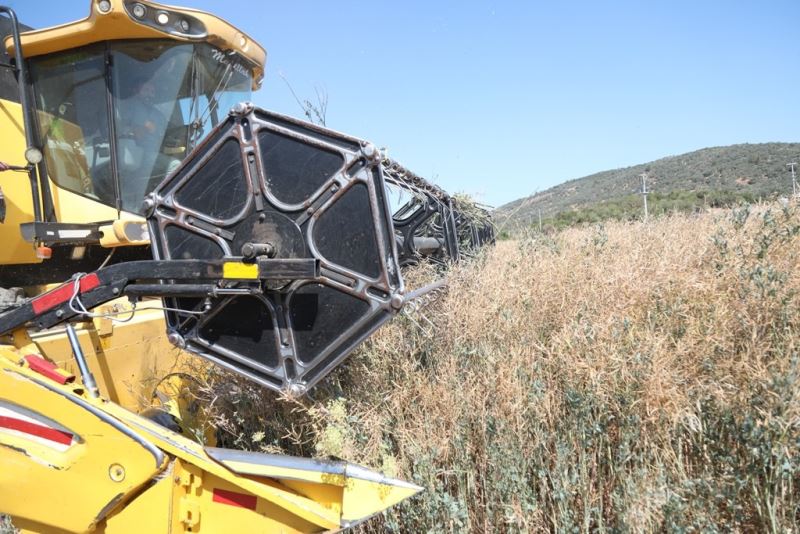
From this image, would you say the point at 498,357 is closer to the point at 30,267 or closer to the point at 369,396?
the point at 369,396

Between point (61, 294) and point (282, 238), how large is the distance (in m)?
0.95

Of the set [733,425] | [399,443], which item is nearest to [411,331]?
[399,443]

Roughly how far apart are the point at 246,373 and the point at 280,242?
0.58 meters

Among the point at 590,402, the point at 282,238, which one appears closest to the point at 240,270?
the point at 282,238

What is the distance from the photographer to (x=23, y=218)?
10.9ft

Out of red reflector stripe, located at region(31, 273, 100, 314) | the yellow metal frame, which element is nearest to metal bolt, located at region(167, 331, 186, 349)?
red reflector stripe, located at region(31, 273, 100, 314)

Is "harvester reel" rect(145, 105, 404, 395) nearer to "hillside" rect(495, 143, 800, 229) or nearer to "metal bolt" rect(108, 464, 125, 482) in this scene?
"metal bolt" rect(108, 464, 125, 482)

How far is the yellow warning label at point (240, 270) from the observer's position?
204 centimetres

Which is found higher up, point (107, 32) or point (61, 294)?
point (107, 32)

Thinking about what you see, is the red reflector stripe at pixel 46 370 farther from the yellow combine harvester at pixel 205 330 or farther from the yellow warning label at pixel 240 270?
the yellow warning label at pixel 240 270

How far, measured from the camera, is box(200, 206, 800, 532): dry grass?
1873 millimetres

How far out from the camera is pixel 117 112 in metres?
3.29

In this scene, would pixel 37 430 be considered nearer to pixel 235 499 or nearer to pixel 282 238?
pixel 235 499

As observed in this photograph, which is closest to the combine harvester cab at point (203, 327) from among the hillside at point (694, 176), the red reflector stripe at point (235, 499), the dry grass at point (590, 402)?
the red reflector stripe at point (235, 499)
